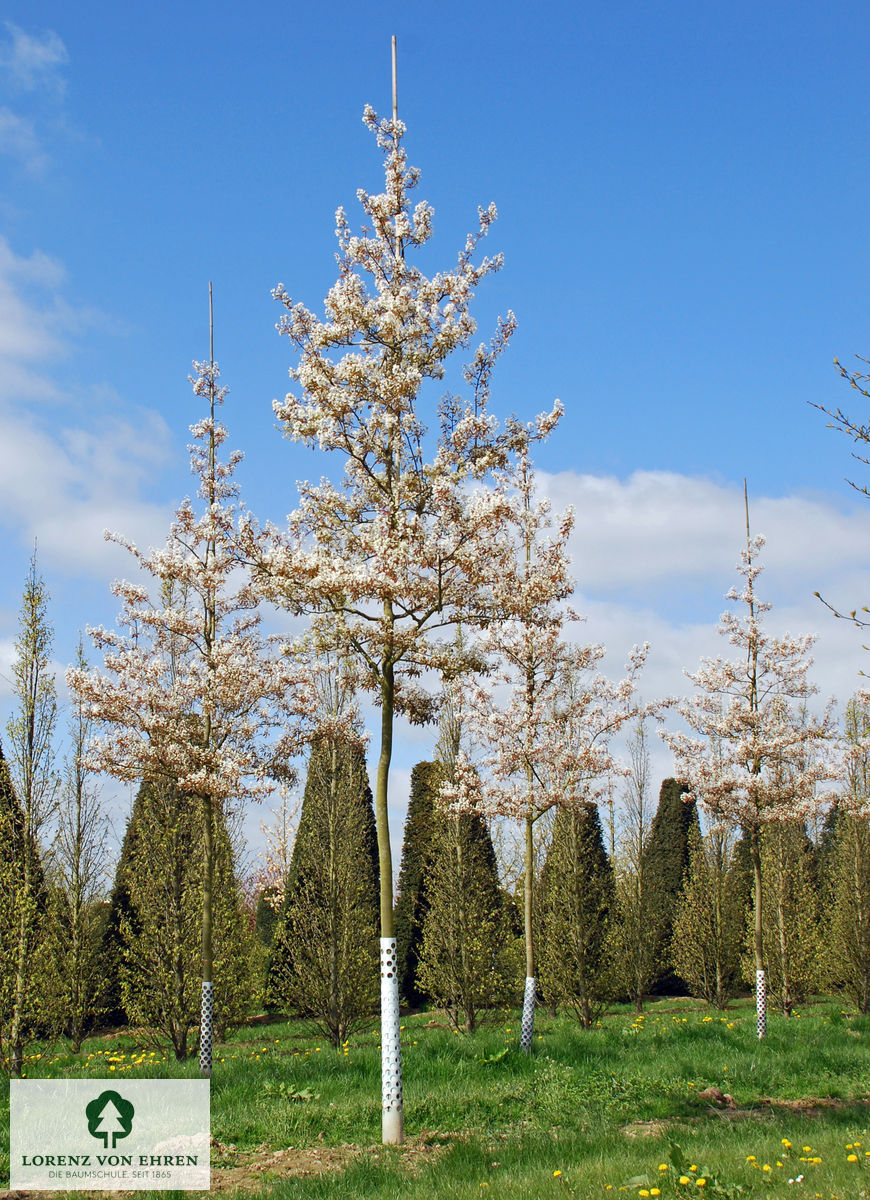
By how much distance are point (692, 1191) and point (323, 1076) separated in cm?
571

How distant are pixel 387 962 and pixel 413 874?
14.8 meters

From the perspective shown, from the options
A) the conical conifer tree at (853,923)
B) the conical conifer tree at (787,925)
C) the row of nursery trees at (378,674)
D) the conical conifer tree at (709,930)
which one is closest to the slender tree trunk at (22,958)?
the row of nursery trees at (378,674)

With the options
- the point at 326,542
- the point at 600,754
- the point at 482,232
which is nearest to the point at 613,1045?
the point at 600,754

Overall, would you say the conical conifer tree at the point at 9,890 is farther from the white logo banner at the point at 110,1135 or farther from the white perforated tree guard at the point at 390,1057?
the white perforated tree guard at the point at 390,1057

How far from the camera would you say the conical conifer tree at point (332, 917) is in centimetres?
1673

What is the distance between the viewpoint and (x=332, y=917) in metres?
16.9

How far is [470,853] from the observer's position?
1856 centimetres

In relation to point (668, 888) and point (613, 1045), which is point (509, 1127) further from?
point (668, 888)

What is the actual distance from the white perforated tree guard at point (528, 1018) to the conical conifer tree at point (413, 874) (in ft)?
30.3

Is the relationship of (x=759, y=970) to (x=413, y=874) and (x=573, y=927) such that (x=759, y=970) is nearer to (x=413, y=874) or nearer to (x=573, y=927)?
(x=573, y=927)

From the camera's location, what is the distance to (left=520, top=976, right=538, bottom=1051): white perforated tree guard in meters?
12.5

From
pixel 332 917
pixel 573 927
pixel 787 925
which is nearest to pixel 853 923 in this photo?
pixel 787 925

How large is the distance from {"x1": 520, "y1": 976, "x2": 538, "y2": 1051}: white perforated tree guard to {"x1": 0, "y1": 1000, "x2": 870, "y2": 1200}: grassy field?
0.32 metres

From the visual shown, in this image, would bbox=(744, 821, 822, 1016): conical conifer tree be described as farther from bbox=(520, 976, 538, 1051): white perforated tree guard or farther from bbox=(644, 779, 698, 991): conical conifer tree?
bbox=(520, 976, 538, 1051): white perforated tree guard
